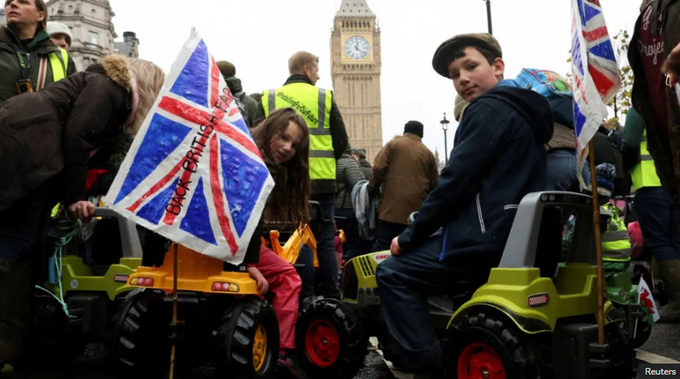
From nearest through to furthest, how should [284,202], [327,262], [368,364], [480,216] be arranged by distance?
[480,216] → [284,202] → [368,364] → [327,262]

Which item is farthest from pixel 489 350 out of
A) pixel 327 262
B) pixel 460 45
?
pixel 327 262

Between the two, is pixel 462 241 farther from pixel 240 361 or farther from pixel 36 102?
pixel 36 102

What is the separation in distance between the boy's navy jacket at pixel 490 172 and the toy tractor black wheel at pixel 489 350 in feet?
1.14

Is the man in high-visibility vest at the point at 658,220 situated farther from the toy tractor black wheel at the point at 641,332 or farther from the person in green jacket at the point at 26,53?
the person in green jacket at the point at 26,53

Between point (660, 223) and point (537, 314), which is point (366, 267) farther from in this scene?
point (660, 223)

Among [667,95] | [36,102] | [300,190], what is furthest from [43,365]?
[667,95]

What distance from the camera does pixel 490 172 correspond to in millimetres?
2920

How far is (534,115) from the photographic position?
115 inches

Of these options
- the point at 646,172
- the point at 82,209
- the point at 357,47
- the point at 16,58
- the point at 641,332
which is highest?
the point at 357,47

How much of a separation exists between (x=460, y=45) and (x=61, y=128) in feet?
6.74

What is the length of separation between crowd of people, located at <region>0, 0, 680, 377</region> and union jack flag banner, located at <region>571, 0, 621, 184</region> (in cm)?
11

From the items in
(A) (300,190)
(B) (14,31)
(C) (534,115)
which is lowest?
(A) (300,190)

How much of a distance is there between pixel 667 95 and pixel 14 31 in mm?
3541

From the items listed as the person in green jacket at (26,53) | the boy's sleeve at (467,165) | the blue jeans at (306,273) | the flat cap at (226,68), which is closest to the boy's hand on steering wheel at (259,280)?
the boy's sleeve at (467,165)
